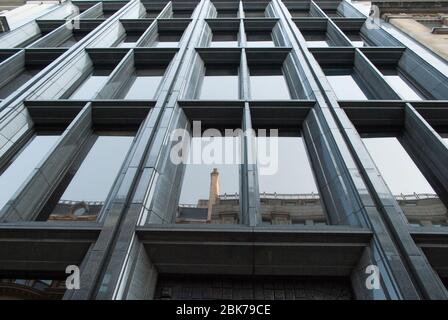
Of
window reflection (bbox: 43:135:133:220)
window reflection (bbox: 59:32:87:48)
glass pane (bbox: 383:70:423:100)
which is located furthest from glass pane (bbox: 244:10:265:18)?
window reflection (bbox: 43:135:133:220)

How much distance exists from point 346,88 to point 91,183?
1024 centimetres

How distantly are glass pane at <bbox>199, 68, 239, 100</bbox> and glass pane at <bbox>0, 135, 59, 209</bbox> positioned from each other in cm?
577

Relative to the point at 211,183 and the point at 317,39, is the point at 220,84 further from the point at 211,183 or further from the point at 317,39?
the point at 317,39

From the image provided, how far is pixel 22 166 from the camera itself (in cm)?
859

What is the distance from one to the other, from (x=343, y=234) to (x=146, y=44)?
13777 millimetres

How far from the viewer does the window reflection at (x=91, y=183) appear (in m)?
7.52

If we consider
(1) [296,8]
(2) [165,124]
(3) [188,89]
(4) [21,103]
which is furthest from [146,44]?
(1) [296,8]

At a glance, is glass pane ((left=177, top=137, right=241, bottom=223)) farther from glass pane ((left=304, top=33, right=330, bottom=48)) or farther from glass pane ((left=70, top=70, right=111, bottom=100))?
glass pane ((left=304, top=33, right=330, bottom=48))

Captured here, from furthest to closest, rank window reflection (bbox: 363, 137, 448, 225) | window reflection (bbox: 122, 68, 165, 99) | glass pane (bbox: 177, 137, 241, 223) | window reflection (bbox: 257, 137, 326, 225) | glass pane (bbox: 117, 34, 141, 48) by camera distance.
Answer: glass pane (bbox: 117, 34, 141, 48) → window reflection (bbox: 122, 68, 165, 99) → glass pane (bbox: 177, 137, 241, 223) → window reflection (bbox: 257, 137, 326, 225) → window reflection (bbox: 363, 137, 448, 225)

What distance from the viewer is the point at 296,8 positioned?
20875mm

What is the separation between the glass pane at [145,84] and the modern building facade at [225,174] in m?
0.10

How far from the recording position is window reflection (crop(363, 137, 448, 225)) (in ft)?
23.7

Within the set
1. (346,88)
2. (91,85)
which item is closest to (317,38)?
(346,88)
